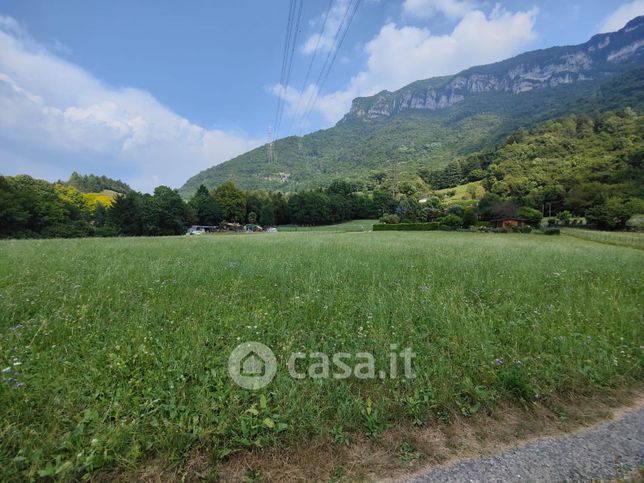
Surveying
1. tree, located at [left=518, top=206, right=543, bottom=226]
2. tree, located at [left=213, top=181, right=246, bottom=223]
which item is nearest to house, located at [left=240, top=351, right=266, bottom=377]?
tree, located at [left=518, top=206, right=543, bottom=226]

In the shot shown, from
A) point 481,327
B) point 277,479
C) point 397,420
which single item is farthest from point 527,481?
point 481,327

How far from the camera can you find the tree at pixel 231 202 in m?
81.4

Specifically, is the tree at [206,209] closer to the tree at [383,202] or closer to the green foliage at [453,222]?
the tree at [383,202]

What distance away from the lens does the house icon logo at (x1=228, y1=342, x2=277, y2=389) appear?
2.77 meters

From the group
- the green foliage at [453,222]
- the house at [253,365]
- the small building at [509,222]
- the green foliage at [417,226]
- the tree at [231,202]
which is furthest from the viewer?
the tree at [231,202]

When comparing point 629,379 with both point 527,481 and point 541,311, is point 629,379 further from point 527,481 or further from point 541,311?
point 527,481

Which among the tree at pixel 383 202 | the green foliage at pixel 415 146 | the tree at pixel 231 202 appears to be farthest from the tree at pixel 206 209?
the tree at pixel 383 202

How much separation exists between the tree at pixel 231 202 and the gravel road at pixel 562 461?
83.9 metres

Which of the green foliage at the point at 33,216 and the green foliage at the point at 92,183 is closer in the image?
the green foliage at the point at 33,216

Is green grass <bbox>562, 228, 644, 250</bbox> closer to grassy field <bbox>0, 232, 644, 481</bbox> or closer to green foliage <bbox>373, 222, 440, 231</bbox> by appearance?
green foliage <bbox>373, 222, 440, 231</bbox>

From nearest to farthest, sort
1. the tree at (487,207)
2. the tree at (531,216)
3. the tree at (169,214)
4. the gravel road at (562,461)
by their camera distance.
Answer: the gravel road at (562,461) < the tree at (531,216) < the tree at (169,214) < the tree at (487,207)

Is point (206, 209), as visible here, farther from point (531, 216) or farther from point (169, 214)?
point (531, 216)

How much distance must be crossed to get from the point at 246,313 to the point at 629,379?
493 centimetres

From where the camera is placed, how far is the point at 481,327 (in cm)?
399
